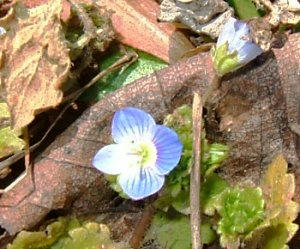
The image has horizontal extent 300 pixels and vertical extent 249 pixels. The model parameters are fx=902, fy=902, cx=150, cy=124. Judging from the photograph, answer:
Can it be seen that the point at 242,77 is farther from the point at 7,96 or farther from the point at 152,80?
the point at 7,96

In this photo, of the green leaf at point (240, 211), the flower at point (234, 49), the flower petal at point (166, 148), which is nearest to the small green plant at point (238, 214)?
the green leaf at point (240, 211)

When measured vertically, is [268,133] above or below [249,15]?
below

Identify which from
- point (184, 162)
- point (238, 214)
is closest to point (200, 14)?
point (184, 162)

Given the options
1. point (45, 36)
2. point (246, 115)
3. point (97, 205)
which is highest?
point (45, 36)

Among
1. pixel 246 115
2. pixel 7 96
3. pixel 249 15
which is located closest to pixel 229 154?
pixel 246 115

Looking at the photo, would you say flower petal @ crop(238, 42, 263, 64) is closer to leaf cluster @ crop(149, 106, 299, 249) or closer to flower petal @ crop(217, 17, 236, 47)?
flower petal @ crop(217, 17, 236, 47)

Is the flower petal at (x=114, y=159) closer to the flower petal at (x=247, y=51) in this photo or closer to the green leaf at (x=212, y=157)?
the green leaf at (x=212, y=157)
